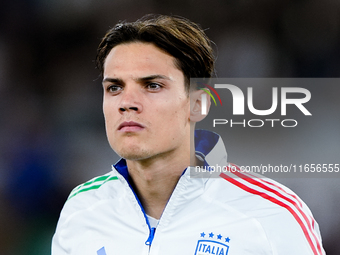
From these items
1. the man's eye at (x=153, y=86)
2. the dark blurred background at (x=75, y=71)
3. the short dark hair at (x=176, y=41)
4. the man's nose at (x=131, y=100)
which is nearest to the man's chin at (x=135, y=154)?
the man's nose at (x=131, y=100)

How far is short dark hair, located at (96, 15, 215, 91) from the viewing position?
1.69 meters

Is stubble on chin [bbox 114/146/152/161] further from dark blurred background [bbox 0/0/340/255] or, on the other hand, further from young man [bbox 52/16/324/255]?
dark blurred background [bbox 0/0/340/255]

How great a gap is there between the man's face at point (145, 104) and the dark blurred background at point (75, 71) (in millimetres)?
2187

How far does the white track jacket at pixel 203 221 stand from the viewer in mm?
1455

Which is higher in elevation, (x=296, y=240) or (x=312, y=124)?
(x=312, y=124)

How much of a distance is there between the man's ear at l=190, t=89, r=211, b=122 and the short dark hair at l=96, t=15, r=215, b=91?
0.07 meters

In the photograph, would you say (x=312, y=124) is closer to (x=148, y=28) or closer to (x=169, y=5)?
(x=169, y=5)

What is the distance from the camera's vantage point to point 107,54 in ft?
6.02

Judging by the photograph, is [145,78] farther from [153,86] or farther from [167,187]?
[167,187]

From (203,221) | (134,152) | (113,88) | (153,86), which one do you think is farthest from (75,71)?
(203,221)

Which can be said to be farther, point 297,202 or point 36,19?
point 36,19

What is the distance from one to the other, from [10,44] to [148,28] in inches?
112

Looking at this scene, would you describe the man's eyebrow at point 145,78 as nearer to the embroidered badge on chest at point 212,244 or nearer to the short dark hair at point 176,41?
the short dark hair at point 176,41

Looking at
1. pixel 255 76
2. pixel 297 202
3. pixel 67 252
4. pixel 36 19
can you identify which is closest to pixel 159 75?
pixel 297 202
